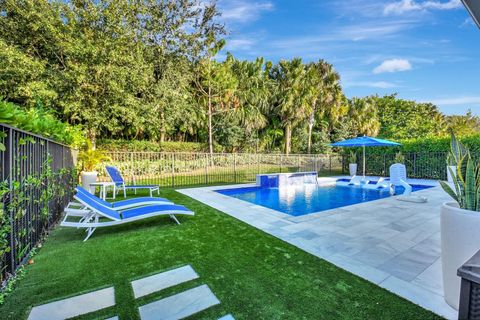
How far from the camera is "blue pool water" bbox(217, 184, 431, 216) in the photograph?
7742mm

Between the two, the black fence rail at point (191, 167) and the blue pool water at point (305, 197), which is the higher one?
the black fence rail at point (191, 167)

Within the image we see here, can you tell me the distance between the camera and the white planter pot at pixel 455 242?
79.3 inches

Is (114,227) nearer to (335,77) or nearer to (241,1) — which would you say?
(241,1)

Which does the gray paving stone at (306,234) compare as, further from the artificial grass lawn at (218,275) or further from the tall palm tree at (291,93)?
the tall palm tree at (291,93)

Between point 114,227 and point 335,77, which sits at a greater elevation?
point 335,77

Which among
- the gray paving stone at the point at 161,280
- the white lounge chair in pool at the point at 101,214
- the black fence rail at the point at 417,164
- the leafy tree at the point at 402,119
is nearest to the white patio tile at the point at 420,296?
the gray paving stone at the point at 161,280

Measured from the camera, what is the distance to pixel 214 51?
18.4 m

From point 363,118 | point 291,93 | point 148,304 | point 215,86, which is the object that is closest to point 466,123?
point 363,118

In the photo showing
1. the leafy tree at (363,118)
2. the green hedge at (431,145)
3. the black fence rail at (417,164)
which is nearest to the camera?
the green hedge at (431,145)

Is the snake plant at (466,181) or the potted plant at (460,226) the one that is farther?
the snake plant at (466,181)

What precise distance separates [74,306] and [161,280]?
836 millimetres

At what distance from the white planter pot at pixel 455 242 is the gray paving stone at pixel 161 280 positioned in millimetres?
2589

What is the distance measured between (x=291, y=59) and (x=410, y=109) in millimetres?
17670

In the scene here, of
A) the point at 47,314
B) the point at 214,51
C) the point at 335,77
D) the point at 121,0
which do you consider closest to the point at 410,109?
the point at 335,77
